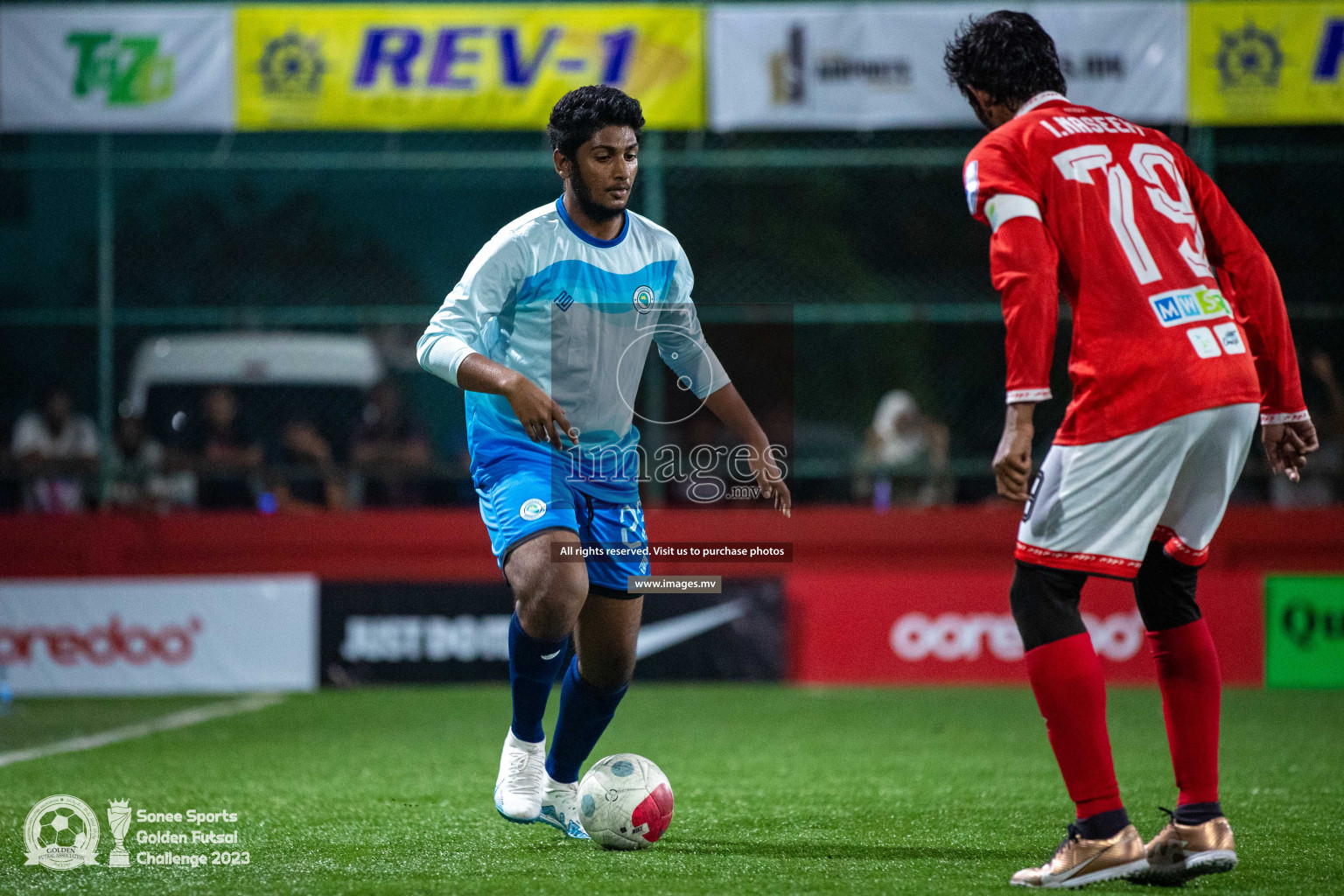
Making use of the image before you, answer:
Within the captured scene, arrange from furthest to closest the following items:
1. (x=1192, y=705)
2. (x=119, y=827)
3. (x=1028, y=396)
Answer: (x=119, y=827), (x=1192, y=705), (x=1028, y=396)

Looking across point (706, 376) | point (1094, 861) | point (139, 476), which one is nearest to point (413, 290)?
point (139, 476)

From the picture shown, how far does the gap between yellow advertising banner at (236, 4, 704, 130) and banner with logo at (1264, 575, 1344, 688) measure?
489 cm

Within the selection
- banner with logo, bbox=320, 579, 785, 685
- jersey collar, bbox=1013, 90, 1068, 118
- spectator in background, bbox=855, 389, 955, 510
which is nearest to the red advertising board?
banner with logo, bbox=320, 579, 785, 685

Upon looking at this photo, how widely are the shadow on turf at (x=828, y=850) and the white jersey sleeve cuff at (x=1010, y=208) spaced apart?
173cm

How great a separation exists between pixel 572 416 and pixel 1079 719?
69.3 inches

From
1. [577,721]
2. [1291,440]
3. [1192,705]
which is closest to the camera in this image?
[1192,705]

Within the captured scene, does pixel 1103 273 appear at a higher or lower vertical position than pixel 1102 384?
higher

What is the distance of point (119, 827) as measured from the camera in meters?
4.62

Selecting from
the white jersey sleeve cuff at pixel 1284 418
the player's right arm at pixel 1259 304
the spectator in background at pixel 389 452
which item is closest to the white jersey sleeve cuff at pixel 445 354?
the player's right arm at pixel 1259 304

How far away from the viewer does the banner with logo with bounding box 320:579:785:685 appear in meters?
9.38

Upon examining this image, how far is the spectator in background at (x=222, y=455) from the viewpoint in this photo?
998cm

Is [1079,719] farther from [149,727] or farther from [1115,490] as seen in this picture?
[149,727]

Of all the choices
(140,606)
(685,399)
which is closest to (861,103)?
(685,399)

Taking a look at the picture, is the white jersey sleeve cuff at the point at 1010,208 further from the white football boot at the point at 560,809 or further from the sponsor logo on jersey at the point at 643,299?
the white football boot at the point at 560,809
